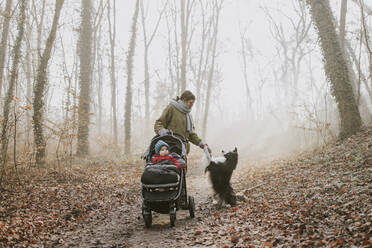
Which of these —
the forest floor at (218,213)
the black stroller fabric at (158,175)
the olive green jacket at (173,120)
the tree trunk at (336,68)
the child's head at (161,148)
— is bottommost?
the forest floor at (218,213)

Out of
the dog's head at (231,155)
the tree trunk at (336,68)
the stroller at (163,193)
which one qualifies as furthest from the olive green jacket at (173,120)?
the tree trunk at (336,68)

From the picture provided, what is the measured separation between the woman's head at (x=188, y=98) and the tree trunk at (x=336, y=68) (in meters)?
6.10

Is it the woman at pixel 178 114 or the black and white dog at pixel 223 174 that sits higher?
the woman at pixel 178 114

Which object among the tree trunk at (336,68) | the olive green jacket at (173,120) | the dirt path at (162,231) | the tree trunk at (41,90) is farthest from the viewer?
the tree trunk at (41,90)

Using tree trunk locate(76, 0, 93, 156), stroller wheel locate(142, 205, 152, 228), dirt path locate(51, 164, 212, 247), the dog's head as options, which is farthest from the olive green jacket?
tree trunk locate(76, 0, 93, 156)

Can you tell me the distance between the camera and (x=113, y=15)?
1805 centimetres

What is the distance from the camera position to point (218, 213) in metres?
5.62

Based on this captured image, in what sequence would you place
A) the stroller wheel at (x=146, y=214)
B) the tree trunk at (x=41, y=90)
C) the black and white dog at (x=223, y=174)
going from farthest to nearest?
the tree trunk at (x=41, y=90) < the black and white dog at (x=223, y=174) < the stroller wheel at (x=146, y=214)

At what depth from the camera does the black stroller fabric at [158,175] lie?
177 inches

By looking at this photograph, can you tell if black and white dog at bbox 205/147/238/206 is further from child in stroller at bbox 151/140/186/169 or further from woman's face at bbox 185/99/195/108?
woman's face at bbox 185/99/195/108

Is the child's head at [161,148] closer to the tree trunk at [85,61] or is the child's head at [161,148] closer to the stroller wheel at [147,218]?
the stroller wheel at [147,218]

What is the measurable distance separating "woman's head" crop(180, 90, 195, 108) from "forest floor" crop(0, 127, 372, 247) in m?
2.29

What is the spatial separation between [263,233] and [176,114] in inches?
106

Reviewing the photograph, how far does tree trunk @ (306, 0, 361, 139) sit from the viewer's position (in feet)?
29.3
